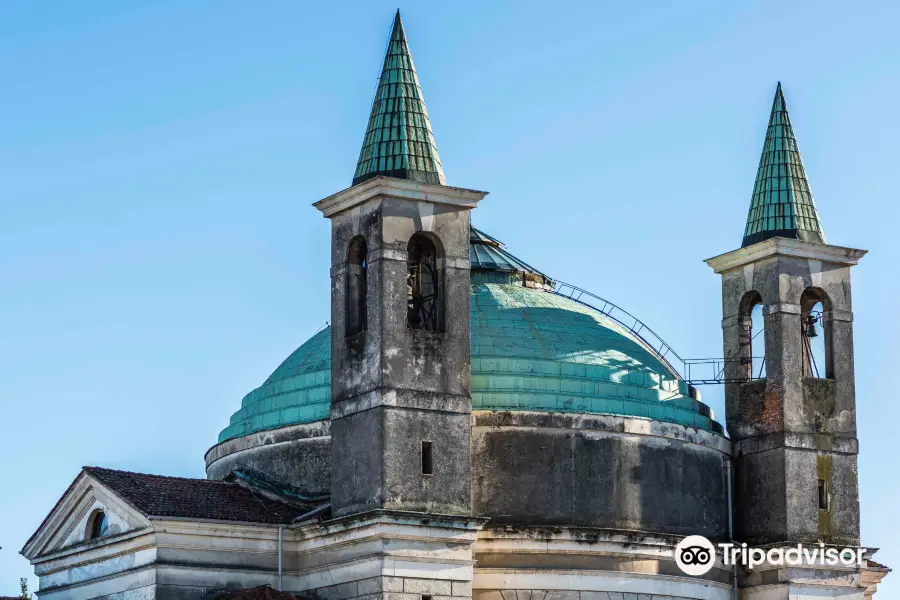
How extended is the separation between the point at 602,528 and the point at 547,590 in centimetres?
207

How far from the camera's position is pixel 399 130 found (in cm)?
4528

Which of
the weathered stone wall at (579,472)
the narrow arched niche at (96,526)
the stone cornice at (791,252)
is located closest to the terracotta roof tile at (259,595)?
the narrow arched niche at (96,526)

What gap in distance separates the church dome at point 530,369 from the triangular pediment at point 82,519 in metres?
4.88

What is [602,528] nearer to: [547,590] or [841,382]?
[547,590]

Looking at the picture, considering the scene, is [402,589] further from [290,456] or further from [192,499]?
[290,456]

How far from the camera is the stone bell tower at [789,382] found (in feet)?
158

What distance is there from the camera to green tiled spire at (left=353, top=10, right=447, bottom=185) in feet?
147

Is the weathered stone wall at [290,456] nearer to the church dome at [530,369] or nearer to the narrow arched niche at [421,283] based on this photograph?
the church dome at [530,369]

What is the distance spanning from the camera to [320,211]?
46312mm

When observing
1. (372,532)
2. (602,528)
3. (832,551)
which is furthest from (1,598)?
(832,551)

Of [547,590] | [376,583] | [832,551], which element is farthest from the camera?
[832,551]

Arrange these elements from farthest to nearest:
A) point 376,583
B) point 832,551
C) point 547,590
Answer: point 832,551 → point 547,590 → point 376,583

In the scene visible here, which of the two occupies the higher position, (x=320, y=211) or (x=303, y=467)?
(x=320, y=211)

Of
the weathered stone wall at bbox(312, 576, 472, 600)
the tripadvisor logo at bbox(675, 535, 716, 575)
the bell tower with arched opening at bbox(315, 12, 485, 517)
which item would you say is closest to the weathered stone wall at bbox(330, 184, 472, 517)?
the bell tower with arched opening at bbox(315, 12, 485, 517)
